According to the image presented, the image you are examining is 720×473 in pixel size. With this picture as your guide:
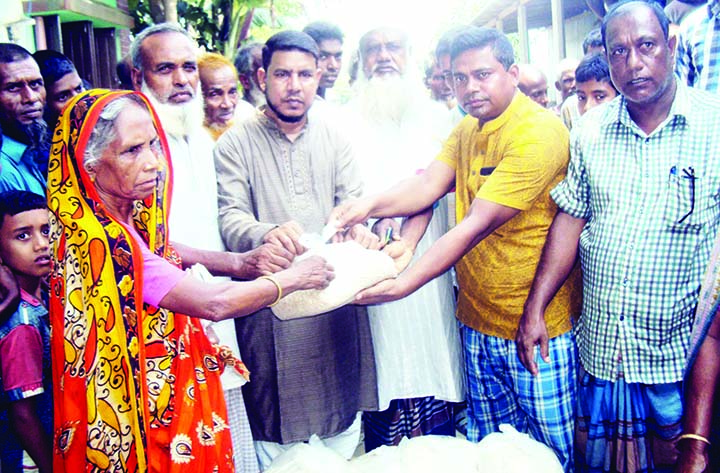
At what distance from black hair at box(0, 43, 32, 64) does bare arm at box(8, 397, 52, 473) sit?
5.82 feet

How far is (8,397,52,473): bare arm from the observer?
7.83 ft

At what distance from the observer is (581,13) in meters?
12.9

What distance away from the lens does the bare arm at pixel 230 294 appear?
6.91 ft

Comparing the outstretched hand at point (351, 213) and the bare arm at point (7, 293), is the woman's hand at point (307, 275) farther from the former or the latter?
the bare arm at point (7, 293)

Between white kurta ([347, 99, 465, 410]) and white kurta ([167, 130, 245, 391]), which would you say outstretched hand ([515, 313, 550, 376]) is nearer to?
white kurta ([347, 99, 465, 410])

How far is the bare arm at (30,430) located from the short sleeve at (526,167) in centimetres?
188

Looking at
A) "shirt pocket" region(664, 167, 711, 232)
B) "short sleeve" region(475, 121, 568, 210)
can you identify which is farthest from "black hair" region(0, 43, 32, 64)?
"shirt pocket" region(664, 167, 711, 232)

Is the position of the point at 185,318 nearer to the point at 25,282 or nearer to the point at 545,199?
the point at 25,282

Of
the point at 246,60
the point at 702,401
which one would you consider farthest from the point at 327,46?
the point at 702,401

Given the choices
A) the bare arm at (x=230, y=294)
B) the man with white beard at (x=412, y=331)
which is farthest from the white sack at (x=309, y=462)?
the man with white beard at (x=412, y=331)

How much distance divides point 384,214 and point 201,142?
36.9 inches

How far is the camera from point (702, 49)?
2.96 meters

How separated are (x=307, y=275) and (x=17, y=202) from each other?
1.23 metres

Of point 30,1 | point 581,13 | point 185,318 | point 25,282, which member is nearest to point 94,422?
point 185,318
